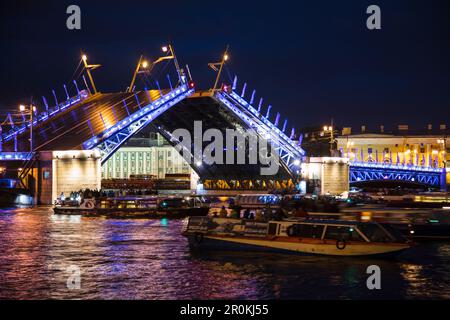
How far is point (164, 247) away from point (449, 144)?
106237 millimetres

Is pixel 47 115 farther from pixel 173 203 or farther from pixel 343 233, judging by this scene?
pixel 343 233

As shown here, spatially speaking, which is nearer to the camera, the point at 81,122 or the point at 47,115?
the point at 81,122

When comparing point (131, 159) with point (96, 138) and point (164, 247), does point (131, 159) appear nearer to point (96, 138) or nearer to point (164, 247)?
point (96, 138)

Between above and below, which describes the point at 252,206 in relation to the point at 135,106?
below

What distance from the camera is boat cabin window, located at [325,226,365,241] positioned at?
28281 mm

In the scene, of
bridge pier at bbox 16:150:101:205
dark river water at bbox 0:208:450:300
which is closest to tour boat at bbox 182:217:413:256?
dark river water at bbox 0:208:450:300

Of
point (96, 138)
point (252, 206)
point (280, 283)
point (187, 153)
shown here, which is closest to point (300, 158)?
point (187, 153)

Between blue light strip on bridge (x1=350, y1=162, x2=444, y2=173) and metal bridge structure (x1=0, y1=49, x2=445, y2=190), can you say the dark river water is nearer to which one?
metal bridge structure (x1=0, y1=49, x2=445, y2=190)

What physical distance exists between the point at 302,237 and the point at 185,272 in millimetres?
5169

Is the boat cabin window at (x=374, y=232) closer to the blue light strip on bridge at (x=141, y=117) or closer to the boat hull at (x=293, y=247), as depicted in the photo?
the boat hull at (x=293, y=247)

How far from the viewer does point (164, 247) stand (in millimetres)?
32750

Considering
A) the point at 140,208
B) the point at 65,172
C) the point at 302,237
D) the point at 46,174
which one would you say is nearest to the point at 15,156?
the point at 46,174

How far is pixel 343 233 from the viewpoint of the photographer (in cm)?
2844

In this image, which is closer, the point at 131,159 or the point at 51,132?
the point at 51,132
